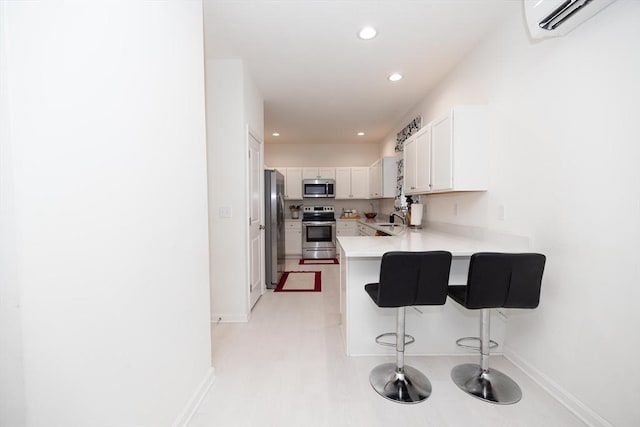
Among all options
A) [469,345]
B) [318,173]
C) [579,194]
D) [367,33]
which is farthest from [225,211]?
[318,173]

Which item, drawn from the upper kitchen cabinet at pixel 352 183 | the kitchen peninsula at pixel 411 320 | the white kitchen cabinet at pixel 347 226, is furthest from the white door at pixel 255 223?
the upper kitchen cabinet at pixel 352 183

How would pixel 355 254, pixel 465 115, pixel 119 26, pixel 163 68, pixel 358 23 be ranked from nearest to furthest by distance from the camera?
pixel 119 26, pixel 163 68, pixel 355 254, pixel 358 23, pixel 465 115

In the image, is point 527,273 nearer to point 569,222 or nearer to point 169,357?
point 569,222

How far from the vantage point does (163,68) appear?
136 cm

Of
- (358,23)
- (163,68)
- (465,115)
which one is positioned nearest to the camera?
(163,68)

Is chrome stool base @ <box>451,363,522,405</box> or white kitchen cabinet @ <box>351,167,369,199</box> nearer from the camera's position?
chrome stool base @ <box>451,363,522,405</box>

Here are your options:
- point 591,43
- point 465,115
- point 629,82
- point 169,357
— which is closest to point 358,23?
point 465,115

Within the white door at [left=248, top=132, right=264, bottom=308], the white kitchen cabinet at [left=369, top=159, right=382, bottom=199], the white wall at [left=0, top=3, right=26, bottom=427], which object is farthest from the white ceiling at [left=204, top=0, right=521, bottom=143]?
the white wall at [left=0, top=3, right=26, bottom=427]

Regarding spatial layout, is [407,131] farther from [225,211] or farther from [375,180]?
[225,211]

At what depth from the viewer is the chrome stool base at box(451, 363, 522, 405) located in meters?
1.74

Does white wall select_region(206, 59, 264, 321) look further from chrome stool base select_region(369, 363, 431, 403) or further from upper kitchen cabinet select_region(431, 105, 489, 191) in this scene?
upper kitchen cabinet select_region(431, 105, 489, 191)

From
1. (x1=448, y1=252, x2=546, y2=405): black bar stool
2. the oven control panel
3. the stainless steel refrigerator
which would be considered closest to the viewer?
(x1=448, y1=252, x2=546, y2=405): black bar stool

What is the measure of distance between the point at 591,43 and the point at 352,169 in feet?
15.9

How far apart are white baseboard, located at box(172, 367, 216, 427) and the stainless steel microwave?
462cm
